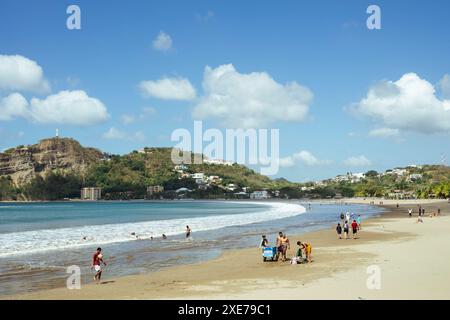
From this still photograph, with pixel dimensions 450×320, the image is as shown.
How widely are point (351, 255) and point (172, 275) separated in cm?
887

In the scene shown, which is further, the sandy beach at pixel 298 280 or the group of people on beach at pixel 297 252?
the group of people on beach at pixel 297 252

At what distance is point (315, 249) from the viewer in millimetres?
25750

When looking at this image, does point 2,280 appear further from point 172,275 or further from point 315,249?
point 315,249

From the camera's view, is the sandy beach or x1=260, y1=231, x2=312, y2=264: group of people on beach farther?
x1=260, y1=231, x2=312, y2=264: group of people on beach

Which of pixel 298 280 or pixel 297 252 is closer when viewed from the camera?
pixel 298 280

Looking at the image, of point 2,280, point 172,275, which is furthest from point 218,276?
point 2,280

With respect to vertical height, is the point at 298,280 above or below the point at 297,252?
below
